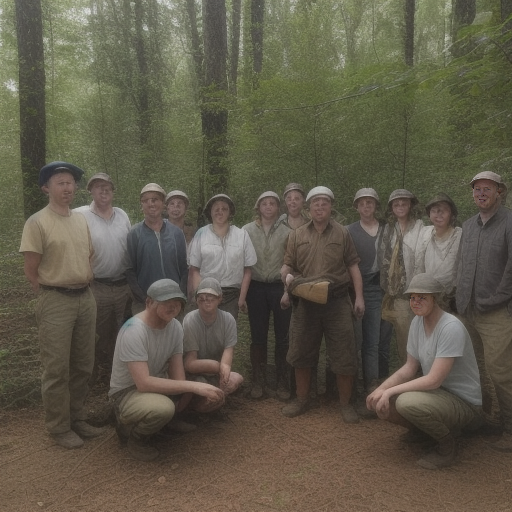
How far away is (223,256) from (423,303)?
1.94 m

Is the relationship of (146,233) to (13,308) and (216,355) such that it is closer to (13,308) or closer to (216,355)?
(216,355)

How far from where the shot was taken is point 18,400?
14.9 feet

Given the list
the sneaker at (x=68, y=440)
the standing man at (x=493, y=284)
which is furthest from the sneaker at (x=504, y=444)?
the sneaker at (x=68, y=440)

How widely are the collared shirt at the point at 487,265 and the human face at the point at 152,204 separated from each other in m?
2.65

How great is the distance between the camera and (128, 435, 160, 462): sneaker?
142 inches

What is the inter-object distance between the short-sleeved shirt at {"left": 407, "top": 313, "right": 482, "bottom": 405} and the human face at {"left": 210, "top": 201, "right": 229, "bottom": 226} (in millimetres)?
2063

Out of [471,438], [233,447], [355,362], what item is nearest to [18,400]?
[233,447]

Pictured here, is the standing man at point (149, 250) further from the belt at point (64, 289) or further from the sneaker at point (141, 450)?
the sneaker at point (141, 450)

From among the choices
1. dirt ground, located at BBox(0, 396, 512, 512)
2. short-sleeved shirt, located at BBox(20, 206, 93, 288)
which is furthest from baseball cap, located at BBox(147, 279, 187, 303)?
dirt ground, located at BBox(0, 396, 512, 512)

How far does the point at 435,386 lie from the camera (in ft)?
11.2

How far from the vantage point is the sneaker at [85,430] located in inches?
156

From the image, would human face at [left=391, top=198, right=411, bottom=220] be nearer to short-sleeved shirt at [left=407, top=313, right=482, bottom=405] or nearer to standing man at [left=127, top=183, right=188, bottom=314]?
short-sleeved shirt at [left=407, top=313, right=482, bottom=405]

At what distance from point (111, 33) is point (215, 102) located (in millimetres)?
6281

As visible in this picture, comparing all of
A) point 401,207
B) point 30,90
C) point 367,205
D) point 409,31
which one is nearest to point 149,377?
point 367,205
